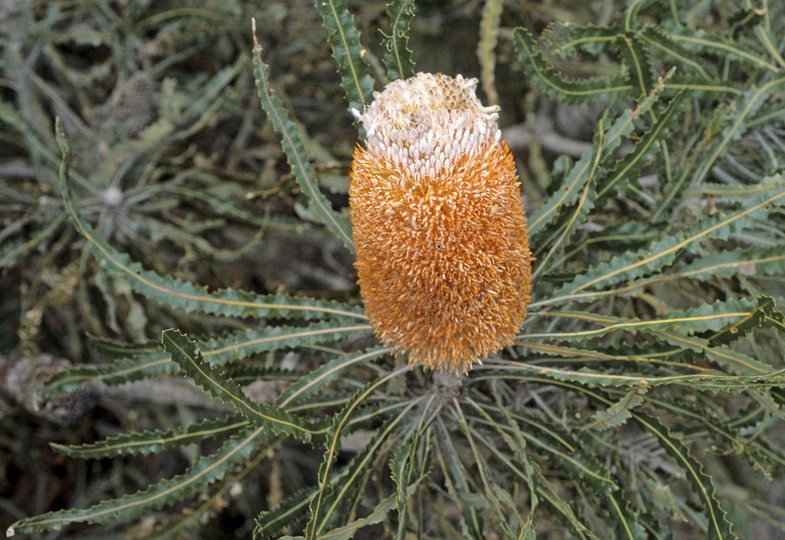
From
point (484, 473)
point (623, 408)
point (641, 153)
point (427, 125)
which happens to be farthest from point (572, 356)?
point (427, 125)

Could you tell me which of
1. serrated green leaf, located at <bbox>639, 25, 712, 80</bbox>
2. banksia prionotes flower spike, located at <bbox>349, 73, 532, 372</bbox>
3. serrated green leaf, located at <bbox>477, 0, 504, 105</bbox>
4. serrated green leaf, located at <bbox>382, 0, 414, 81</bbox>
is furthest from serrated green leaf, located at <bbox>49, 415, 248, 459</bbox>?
serrated green leaf, located at <bbox>639, 25, 712, 80</bbox>

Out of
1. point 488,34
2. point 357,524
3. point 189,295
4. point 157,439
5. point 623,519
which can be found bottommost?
point 623,519

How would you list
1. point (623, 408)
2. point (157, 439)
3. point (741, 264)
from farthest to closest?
point (157, 439) → point (741, 264) → point (623, 408)

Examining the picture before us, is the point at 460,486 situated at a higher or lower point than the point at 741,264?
lower

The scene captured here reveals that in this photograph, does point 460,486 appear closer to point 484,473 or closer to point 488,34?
point 484,473

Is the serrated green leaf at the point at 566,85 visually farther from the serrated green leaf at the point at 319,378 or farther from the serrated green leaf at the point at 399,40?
the serrated green leaf at the point at 319,378

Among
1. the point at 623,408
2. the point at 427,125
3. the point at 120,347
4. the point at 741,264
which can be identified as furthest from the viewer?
the point at 120,347

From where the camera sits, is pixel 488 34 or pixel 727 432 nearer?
pixel 727 432
